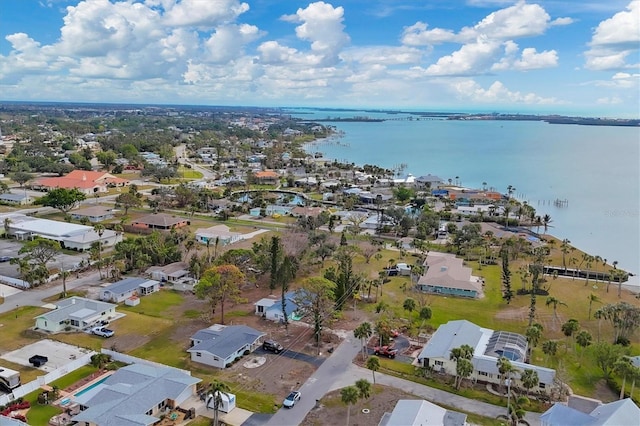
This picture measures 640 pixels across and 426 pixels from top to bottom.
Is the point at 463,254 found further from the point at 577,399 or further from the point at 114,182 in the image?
the point at 114,182

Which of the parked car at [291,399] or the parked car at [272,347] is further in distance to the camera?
the parked car at [272,347]

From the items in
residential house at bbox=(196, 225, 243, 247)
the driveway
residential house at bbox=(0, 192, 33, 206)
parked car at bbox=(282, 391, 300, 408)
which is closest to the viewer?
parked car at bbox=(282, 391, 300, 408)

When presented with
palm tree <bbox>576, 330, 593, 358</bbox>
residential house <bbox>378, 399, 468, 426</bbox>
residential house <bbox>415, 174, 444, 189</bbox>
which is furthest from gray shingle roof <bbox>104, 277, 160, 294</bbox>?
residential house <bbox>415, 174, 444, 189</bbox>

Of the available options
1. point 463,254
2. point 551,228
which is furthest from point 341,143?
point 463,254

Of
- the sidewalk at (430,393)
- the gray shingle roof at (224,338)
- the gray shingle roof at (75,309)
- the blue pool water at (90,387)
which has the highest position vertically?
the gray shingle roof at (75,309)

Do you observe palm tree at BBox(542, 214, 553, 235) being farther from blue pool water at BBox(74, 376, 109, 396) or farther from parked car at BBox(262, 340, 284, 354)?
blue pool water at BBox(74, 376, 109, 396)

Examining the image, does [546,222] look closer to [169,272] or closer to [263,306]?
[263,306]

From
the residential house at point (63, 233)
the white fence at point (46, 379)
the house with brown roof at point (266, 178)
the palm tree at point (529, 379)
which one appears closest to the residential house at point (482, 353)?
the palm tree at point (529, 379)

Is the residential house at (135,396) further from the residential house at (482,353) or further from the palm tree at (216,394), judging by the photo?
the residential house at (482,353)
